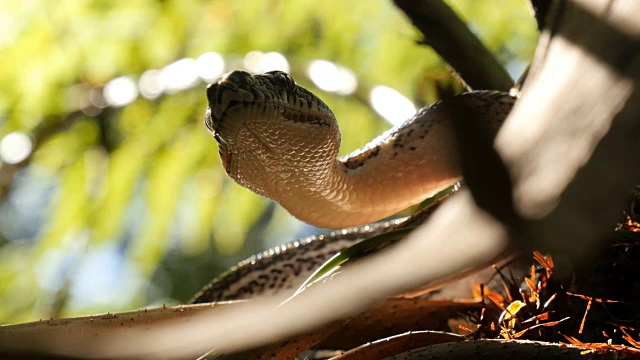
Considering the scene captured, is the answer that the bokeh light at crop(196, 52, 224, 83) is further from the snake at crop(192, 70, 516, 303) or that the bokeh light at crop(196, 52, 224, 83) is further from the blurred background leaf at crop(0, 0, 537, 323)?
the snake at crop(192, 70, 516, 303)

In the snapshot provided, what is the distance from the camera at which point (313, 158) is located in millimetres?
1857

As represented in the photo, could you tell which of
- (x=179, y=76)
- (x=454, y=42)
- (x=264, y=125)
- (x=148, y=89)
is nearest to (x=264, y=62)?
(x=179, y=76)

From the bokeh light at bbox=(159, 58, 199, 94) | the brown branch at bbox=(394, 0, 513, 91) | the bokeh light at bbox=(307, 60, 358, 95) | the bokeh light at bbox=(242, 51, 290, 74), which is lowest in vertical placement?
the brown branch at bbox=(394, 0, 513, 91)

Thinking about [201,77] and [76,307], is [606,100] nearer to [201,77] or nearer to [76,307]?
[201,77]

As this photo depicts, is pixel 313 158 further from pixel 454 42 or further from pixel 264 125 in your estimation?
pixel 454 42

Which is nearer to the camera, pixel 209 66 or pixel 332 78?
pixel 332 78

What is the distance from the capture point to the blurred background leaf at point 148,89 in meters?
3.13

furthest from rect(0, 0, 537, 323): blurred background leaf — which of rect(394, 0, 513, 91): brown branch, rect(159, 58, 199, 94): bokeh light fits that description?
rect(394, 0, 513, 91): brown branch

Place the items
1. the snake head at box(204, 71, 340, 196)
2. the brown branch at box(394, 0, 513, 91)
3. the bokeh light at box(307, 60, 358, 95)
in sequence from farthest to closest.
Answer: the bokeh light at box(307, 60, 358, 95), the snake head at box(204, 71, 340, 196), the brown branch at box(394, 0, 513, 91)

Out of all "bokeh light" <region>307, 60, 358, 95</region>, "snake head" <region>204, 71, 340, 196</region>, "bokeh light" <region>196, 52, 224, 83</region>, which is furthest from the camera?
"bokeh light" <region>196, 52, 224, 83</region>

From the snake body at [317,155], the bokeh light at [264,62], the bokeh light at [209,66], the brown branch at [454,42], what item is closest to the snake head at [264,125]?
the snake body at [317,155]

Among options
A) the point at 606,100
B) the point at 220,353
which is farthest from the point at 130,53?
the point at 606,100

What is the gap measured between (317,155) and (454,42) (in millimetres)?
484

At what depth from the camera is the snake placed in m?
1.64
